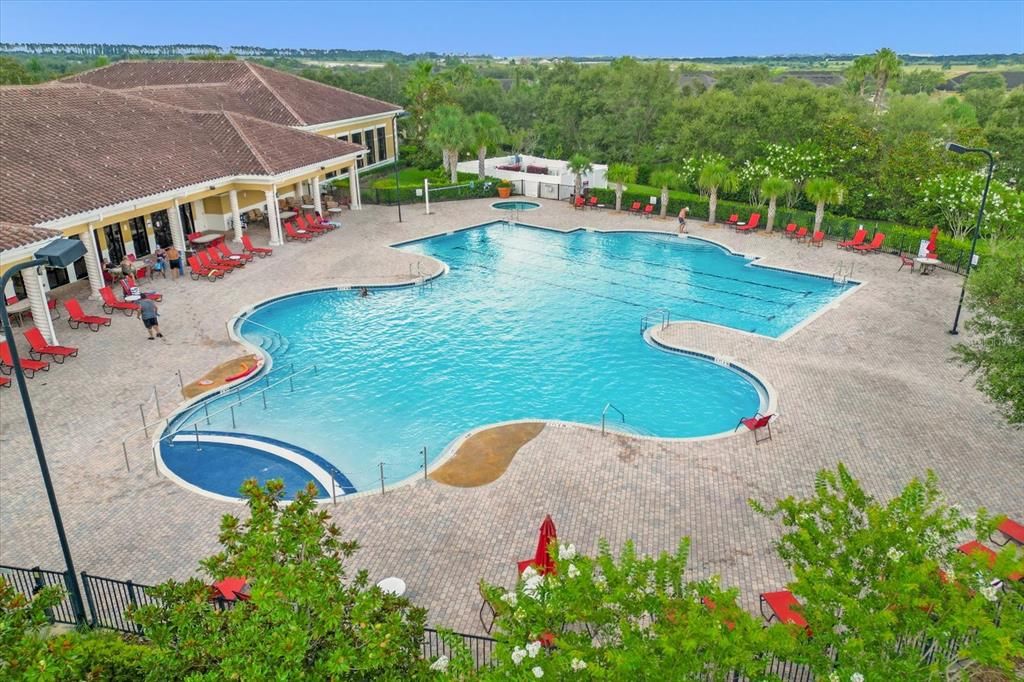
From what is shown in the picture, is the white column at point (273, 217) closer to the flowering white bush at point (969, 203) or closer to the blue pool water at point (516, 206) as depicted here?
the blue pool water at point (516, 206)

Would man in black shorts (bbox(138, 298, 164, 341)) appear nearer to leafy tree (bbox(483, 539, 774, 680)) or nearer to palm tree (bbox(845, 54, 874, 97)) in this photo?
leafy tree (bbox(483, 539, 774, 680))

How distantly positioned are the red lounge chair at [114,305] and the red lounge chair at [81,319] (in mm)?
1070

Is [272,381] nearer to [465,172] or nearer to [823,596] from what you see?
[823,596]

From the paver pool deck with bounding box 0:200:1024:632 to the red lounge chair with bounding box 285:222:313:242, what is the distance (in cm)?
1108

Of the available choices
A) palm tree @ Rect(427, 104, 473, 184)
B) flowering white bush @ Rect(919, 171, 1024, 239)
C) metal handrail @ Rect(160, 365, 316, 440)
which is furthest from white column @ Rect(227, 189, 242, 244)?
flowering white bush @ Rect(919, 171, 1024, 239)

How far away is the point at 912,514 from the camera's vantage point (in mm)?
8586

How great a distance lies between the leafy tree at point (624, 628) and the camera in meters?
6.91

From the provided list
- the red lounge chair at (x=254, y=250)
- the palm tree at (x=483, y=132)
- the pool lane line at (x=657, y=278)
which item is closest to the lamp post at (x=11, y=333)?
the red lounge chair at (x=254, y=250)

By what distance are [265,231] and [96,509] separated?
24146mm

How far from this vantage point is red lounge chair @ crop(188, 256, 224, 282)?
28.4m

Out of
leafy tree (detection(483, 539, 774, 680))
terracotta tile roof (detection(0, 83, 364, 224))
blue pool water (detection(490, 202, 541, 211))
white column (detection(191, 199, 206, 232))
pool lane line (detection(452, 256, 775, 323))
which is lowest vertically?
pool lane line (detection(452, 256, 775, 323))

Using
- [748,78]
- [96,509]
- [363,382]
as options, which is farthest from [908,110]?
[96,509]

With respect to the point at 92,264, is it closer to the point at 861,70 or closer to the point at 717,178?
the point at 717,178

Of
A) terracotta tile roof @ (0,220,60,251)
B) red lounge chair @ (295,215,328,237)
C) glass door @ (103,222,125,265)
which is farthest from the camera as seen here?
red lounge chair @ (295,215,328,237)
